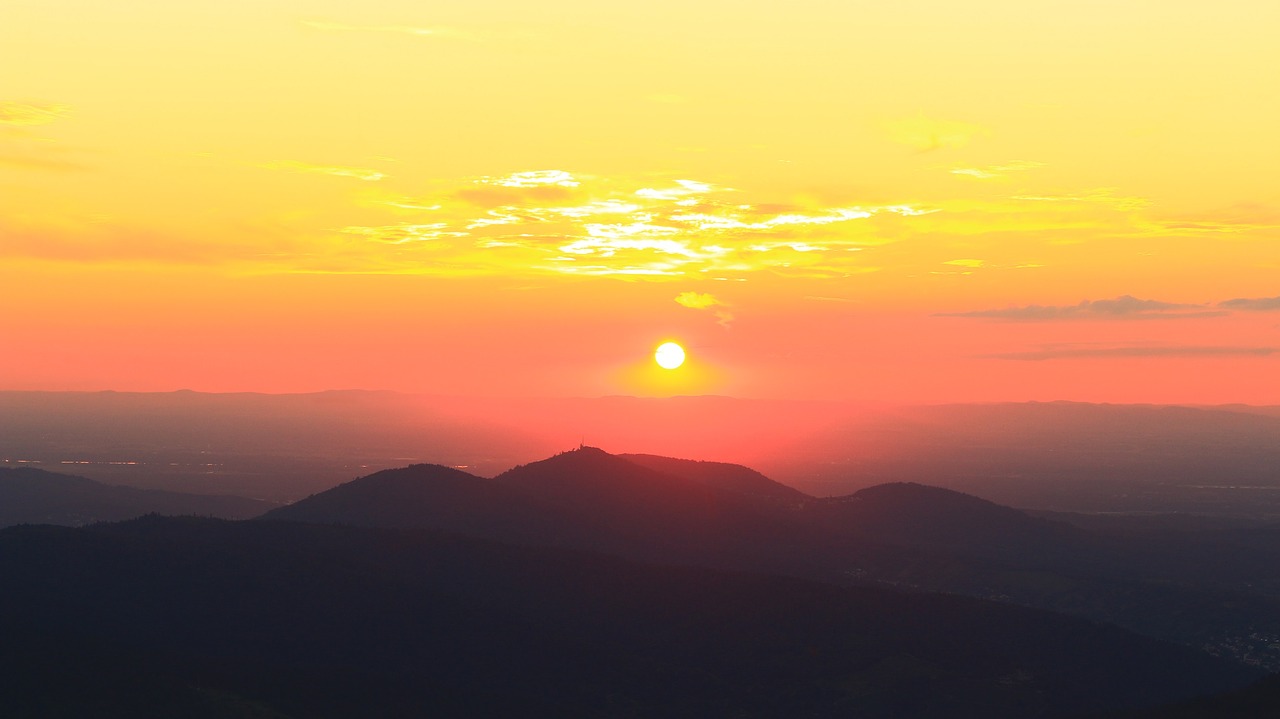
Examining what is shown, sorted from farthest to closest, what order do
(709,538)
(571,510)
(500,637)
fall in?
(571,510) < (709,538) < (500,637)

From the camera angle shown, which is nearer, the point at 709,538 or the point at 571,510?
the point at 709,538

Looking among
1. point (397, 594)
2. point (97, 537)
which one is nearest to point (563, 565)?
point (397, 594)

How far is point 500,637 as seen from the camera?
11869 cm

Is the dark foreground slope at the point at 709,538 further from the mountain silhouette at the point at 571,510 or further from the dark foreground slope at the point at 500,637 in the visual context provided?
the dark foreground slope at the point at 500,637

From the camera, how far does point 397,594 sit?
408 ft

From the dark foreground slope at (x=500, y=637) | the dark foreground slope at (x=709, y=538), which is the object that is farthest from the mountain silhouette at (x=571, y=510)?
the dark foreground slope at (x=500, y=637)

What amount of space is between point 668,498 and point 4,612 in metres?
105

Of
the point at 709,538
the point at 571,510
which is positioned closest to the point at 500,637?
the point at 571,510

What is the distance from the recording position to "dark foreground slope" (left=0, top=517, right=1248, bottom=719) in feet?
320

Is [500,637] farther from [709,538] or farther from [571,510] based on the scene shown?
[709,538]

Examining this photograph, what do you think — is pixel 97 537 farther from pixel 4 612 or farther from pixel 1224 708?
pixel 1224 708

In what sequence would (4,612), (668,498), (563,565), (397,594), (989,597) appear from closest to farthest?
(4,612) < (397,594) < (563,565) < (989,597) < (668,498)

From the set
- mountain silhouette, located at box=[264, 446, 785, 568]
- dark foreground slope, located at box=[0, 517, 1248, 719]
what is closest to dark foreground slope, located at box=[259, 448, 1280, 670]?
mountain silhouette, located at box=[264, 446, 785, 568]

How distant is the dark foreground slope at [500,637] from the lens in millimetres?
97500
